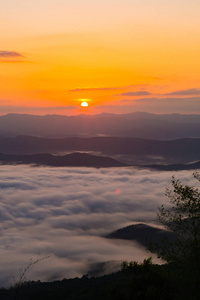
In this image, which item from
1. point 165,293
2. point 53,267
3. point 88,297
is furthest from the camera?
point 53,267

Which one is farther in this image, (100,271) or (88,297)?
(100,271)

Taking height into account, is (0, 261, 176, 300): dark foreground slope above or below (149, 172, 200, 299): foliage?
below

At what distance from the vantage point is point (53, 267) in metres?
194

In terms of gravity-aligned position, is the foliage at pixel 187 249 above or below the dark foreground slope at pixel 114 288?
above

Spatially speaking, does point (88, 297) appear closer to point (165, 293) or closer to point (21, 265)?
point (165, 293)

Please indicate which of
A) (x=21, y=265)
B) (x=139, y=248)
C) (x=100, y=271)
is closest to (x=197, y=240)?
(x=100, y=271)

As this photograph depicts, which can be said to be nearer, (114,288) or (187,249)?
(114,288)

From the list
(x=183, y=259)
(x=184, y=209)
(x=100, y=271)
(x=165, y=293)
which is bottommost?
(x=100, y=271)

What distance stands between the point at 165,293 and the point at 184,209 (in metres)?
6.37

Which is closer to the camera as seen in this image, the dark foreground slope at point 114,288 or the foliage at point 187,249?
the dark foreground slope at point 114,288

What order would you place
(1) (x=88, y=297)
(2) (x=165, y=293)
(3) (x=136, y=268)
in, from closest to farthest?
1. (2) (x=165, y=293)
2. (3) (x=136, y=268)
3. (1) (x=88, y=297)

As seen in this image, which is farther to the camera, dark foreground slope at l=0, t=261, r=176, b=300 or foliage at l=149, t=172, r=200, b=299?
foliage at l=149, t=172, r=200, b=299

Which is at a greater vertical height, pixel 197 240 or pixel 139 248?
pixel 197 240

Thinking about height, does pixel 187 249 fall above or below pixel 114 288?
above
